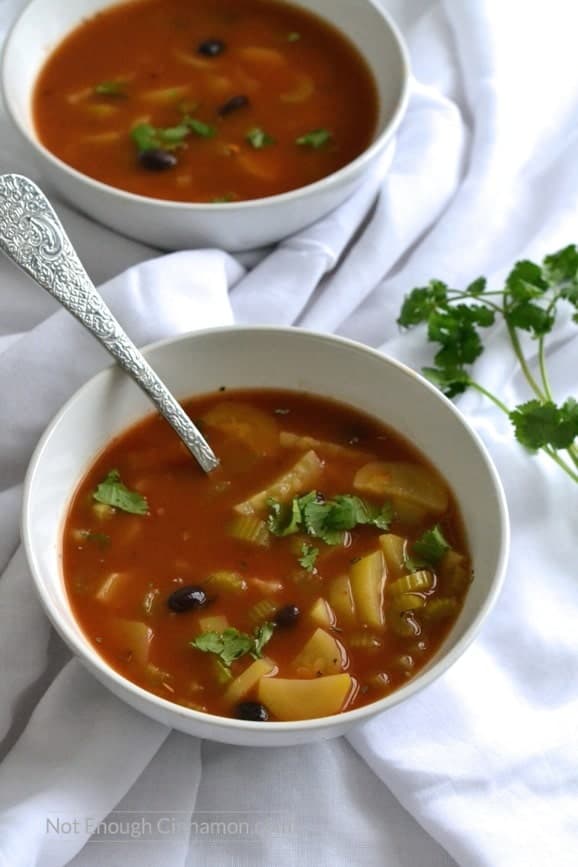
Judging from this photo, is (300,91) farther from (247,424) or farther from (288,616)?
(288,616)

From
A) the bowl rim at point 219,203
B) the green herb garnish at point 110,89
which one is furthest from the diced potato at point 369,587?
the green herb garnish at point 110,89

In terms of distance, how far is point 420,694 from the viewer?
2648mm

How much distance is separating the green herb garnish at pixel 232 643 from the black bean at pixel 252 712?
9 centimetres

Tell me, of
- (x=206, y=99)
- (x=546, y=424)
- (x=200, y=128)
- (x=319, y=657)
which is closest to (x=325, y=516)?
(x=319, y=657)

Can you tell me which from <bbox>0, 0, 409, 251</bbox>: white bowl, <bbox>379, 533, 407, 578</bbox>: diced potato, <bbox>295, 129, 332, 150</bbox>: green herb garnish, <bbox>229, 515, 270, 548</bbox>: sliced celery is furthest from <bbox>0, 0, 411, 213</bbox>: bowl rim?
<bbox>379, 533, 407, 578</bbox>: diced potato

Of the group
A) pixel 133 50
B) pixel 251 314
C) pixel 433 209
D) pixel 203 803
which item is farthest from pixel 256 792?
pixel 133 50

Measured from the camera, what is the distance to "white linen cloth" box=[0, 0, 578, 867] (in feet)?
8.28

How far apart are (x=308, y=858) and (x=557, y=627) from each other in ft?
2.42

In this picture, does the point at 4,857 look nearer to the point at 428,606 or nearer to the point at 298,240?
the point at 428,606

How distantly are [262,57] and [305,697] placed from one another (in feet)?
6.90

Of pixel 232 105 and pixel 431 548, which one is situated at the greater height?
pixel 431 548

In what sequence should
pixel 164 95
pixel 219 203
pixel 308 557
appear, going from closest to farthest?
1. pixel 308 557
2. pixel 219 203
3. pixel 164 95

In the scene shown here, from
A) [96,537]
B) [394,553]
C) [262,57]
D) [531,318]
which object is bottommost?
[96,537]

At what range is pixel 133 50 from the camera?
12.5 feet
